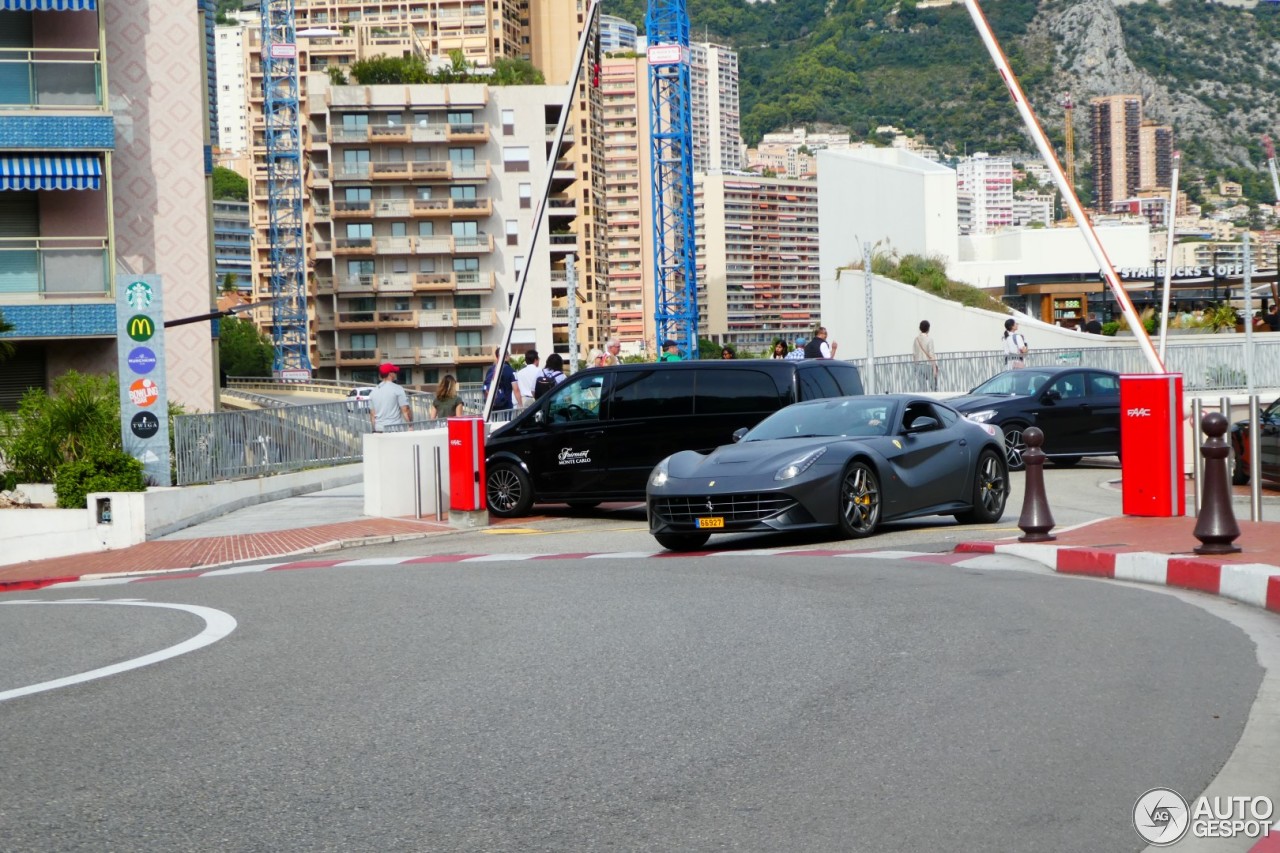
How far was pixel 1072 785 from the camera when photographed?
5449mm

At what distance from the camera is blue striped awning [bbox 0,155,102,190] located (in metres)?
32.4

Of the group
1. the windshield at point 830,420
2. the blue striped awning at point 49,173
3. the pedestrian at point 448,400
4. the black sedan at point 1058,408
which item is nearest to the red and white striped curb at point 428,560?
the windshield at point 830,420

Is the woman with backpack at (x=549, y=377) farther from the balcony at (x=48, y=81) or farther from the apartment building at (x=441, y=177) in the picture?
the apartment building at (x=441, y=177)

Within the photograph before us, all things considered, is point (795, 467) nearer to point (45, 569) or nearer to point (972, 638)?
point (972, 638)

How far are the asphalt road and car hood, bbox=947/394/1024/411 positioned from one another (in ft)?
40.3

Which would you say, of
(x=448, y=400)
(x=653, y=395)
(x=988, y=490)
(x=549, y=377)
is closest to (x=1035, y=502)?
(x=988, y=490)

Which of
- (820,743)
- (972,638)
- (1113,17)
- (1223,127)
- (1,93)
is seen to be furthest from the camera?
(1113,17)

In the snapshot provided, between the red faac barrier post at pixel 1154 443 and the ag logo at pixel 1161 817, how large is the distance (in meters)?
9.82

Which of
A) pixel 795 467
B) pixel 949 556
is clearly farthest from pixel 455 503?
pixel 949 556

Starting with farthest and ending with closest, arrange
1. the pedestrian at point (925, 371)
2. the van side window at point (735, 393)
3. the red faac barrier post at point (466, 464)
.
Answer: the pedestrian at point (925, 371)
the red faac barrier post at point (466, 464)
the van side window at point (735, 393)

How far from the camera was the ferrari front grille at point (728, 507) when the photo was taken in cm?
1463

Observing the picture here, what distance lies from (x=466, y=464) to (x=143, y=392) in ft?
17.5

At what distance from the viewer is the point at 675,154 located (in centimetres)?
12988

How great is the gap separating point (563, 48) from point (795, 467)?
16230 cm
